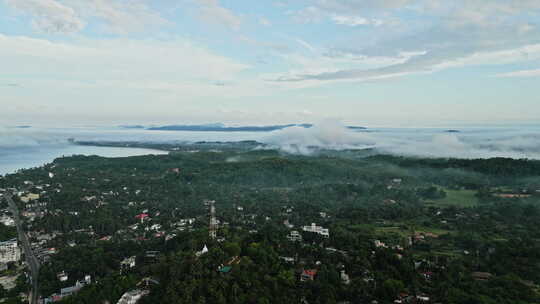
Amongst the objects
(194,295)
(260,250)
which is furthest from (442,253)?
(194,295)

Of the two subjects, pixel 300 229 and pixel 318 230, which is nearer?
pixel 300 229

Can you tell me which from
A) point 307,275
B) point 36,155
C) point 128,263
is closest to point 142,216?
point 128,263

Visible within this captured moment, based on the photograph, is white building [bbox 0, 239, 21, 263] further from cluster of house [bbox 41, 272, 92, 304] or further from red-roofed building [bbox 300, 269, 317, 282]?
red-roofed building [bbox 300, 269, 317, 282]

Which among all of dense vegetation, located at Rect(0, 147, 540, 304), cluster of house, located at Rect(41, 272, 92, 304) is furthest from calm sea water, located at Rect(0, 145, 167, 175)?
cluster of house, located at Rect(41, 272, 92, 304)

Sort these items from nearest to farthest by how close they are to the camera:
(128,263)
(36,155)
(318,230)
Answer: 1. (128,263)
2. (318,230)
3. (36,155)

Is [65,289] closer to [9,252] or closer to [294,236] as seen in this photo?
[9,252]

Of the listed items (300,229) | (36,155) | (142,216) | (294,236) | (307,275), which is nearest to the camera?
(307,275)

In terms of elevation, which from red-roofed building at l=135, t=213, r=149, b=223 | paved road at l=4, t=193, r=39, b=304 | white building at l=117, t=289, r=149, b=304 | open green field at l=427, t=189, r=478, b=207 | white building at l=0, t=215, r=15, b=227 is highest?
open green field at l=427, t=189, r=478, b=207
